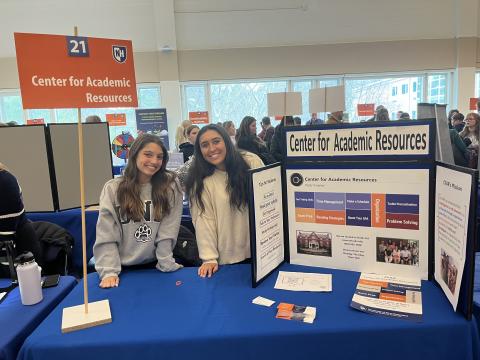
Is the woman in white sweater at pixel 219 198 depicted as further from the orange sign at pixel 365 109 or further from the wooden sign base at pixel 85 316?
the orange sign at pixel 365 109

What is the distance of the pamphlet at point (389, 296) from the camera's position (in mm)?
1105

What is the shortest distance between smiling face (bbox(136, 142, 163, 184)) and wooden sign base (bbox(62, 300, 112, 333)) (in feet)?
2.01

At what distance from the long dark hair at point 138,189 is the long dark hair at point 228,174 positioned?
0.33 feet

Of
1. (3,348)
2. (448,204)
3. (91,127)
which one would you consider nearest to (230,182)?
(448,204)

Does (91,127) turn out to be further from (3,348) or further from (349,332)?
(349,332)

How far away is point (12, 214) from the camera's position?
179cm

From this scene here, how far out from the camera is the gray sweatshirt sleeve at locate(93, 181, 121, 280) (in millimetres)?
1499

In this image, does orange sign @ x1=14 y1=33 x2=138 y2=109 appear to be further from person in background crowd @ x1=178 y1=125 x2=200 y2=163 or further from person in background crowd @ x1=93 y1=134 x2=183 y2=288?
person in background crowd @ x1=178 y1=125 x2=200 y2=163

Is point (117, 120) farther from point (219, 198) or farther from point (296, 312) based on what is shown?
point (296, 312)

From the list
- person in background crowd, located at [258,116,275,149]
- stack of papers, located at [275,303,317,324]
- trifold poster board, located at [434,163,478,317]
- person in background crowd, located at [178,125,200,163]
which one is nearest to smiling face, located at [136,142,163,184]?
stack of papers, located at [275,303,317,324]

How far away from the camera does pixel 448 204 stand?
1115 millimetres

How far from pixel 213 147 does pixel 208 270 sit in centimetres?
56

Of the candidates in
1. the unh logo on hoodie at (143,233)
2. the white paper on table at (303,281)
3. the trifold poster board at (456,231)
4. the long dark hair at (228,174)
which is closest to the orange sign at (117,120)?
the long dark hair at (228,174)

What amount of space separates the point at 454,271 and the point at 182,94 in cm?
797
